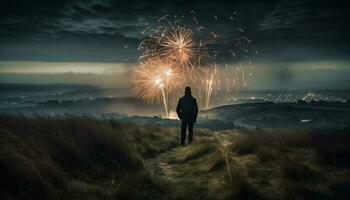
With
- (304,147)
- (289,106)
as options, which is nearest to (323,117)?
(289,106)

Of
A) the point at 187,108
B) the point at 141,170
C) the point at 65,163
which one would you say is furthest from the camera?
the point at 187,108

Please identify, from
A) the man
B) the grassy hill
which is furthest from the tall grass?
the man

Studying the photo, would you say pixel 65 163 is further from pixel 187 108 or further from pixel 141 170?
pixel 187 108

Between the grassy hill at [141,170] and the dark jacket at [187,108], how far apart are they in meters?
3.87

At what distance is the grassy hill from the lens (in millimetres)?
5367

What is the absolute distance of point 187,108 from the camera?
1376cm

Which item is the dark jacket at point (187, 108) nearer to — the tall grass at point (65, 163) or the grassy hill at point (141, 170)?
the grassy hill at point (141, 170)

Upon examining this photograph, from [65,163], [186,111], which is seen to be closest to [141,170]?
[65,163]

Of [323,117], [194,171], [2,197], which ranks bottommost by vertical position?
[323,117]

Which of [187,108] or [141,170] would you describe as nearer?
[141,170]

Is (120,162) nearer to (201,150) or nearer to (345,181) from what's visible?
(201,150)

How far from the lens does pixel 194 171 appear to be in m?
7.71

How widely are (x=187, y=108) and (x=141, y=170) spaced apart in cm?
652

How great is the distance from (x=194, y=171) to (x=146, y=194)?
2.01 metres
